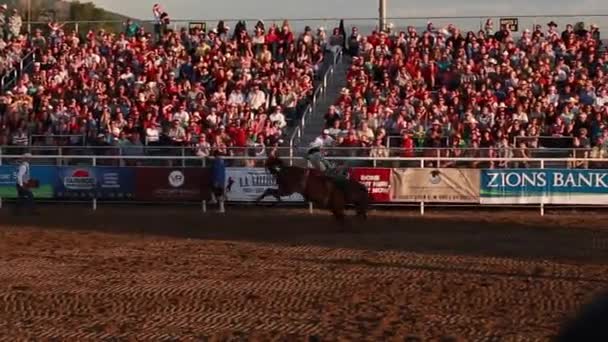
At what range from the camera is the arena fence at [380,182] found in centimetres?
2256

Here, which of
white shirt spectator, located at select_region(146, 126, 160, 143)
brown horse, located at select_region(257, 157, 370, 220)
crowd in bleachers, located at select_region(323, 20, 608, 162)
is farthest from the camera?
white shirt spectator, located at select_region(146, 126, 160, 143)

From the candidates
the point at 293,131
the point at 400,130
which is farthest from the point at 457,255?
the point at 293,131

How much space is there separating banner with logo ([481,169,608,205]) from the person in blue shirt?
236 inches

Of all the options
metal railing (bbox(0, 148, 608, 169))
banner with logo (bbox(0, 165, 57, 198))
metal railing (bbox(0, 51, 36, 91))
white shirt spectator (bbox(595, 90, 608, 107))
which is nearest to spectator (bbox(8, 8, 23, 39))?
metal railing (bbox(0, 51, 36, 91))

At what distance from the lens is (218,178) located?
2341 cm

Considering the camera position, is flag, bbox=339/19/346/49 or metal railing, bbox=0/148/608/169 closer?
metal railing, bbox=0/148/608/169

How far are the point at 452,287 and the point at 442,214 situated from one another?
10341 millimetres

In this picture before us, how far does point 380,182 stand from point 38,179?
27.6 ft

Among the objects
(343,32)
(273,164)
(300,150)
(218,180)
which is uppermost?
(343,32)

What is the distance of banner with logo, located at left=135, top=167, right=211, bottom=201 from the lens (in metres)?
23.8

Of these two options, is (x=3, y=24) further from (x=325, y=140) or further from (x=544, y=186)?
(x=544, y=186)

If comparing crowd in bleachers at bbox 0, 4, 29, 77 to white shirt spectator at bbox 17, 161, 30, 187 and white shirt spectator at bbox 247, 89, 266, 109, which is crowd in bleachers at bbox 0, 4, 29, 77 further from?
white shirt spectator at bbox 247, 89, 266, 109

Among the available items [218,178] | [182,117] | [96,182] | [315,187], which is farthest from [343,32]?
[315,187]

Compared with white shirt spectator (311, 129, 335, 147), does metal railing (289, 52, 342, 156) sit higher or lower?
higher
